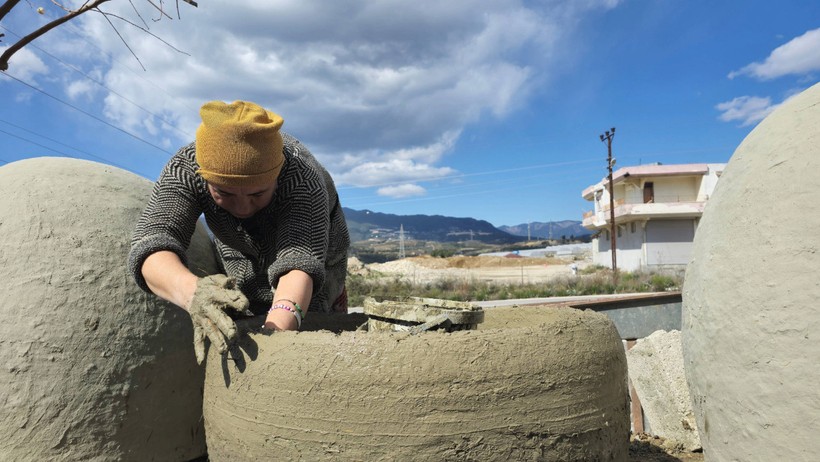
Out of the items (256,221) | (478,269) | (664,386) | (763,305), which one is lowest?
(664,386)

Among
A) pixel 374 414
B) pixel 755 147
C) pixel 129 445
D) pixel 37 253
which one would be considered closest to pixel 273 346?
pixel 374 414

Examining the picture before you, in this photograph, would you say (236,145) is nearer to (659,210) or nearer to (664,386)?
(664,386)

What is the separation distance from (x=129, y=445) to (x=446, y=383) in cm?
158

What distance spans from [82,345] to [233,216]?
0.82 metres

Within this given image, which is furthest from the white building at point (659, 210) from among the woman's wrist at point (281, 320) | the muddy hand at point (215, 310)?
the muddy hand at point (215, 310)

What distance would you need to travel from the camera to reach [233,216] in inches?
106

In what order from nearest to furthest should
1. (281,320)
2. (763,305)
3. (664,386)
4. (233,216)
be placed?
(763,305), (281,320), (233,216), (664,386)

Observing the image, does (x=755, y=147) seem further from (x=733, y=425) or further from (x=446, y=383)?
(x=446, y=383)

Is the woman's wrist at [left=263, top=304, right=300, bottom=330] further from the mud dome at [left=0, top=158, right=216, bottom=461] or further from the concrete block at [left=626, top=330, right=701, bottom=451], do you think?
the concrete block at [left=626, top=330, right=701, bottom=451]

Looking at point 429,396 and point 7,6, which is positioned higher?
point 7,6

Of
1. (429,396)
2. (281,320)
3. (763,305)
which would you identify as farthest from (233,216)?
(763,305)

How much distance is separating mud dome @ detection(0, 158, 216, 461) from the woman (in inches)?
12.5

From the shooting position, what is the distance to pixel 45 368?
2.34 m

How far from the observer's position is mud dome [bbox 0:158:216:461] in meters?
2.33
